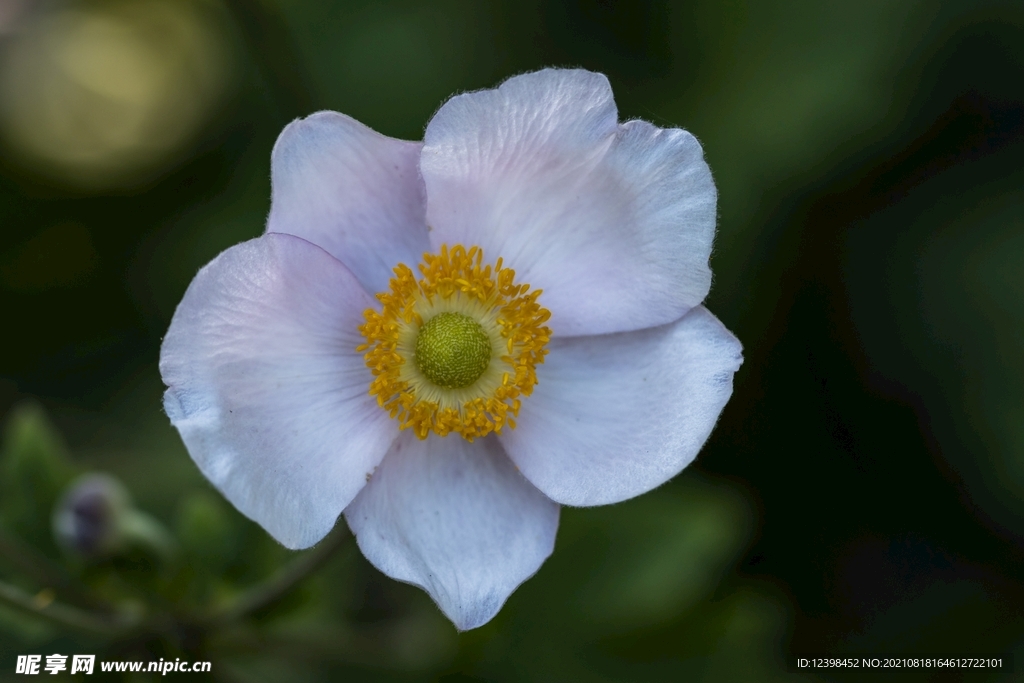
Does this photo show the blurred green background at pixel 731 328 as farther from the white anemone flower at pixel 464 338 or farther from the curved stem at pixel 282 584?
the white anemone flower at pixel 464 338

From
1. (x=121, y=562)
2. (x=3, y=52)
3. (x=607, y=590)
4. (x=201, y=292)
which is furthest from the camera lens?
(x=3, y=52)

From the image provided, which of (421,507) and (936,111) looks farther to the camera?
(936,111)

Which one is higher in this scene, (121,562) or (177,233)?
(177,233)

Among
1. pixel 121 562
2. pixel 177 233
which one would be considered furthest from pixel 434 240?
pixel 177 233

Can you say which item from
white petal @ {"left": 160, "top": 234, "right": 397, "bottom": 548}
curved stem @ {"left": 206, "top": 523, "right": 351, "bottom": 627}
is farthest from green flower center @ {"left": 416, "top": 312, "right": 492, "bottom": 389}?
curved stem @ {"left": 206, "top": 523, "right": 351, "bottom": 627}

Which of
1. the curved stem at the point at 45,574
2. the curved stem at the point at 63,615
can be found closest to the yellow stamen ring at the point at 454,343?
the curved stem at the point at 63,615

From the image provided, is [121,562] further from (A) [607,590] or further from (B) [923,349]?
(B) [923,349]
